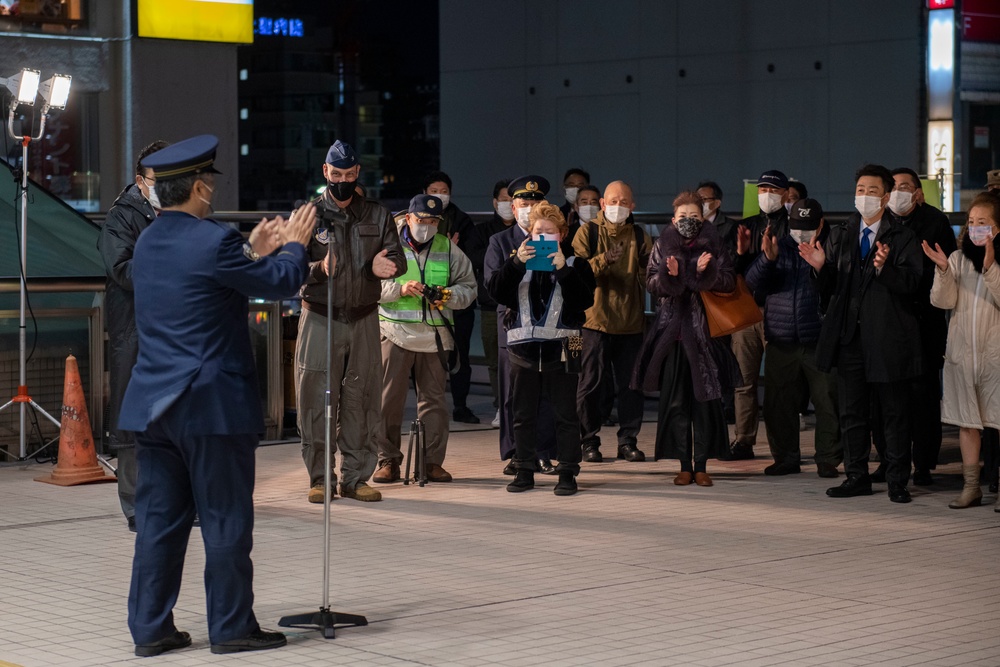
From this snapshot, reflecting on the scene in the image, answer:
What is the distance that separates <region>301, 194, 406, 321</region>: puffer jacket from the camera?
33.1 ft

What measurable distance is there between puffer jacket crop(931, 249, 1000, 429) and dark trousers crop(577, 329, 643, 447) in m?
2.70

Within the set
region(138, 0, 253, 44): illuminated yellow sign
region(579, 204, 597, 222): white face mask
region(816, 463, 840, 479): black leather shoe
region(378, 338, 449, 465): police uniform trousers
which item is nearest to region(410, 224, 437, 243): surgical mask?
region(378, 338, 449, 465): police uniform trousers

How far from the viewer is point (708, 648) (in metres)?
6.48

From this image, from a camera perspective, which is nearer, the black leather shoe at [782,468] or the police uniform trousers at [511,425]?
the police uniform trousers at [511,425]

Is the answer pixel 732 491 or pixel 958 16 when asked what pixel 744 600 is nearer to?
pixel 732 491

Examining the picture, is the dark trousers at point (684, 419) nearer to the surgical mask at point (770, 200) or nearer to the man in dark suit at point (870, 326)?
the man in dark suit at point (870, 326)

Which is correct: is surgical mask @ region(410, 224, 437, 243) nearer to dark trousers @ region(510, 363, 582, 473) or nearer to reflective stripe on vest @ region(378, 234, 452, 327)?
reflective stripe on vest @ region(378, 234, 452, 327)

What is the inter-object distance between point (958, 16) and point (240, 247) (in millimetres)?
20864

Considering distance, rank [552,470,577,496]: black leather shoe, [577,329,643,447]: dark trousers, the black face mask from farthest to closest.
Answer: [577,329,643,447]: dark trousers < [552,470,577,496]: black leather shoe < the black face mask

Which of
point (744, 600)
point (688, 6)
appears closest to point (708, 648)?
point (744, 600)

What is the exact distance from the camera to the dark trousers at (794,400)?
11375 millimetres

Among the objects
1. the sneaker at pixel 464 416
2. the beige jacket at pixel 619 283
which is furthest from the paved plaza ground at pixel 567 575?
the sneaker at pixel 464 416

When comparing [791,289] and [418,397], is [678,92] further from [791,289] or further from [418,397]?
[418,397]

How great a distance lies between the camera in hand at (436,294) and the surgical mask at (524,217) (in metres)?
0.64
